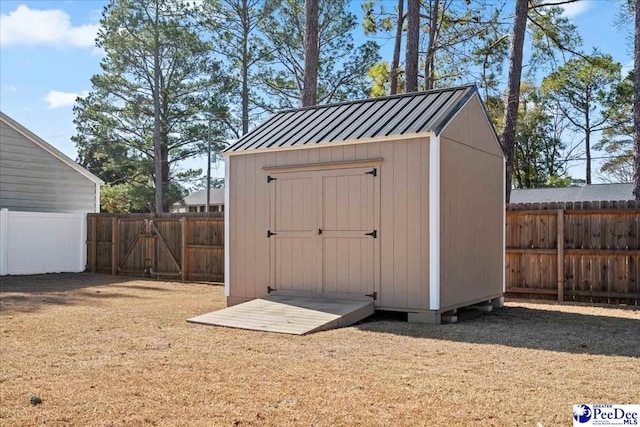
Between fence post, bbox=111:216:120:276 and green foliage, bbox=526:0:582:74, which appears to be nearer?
green foliage, bbox=526:0:582:74

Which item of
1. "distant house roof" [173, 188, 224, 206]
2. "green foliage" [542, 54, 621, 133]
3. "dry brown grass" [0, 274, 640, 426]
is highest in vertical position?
"green foliage" [542, 54, 621, 133]

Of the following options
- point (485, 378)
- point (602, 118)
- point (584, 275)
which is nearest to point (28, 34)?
point (584, 275)

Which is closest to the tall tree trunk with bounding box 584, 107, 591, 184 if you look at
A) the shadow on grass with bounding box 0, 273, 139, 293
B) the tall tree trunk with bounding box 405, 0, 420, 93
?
the tall tree trunk with bounding box 405, 0, 420, 93

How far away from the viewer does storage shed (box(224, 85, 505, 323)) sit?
729 cm

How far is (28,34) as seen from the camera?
19.2 m

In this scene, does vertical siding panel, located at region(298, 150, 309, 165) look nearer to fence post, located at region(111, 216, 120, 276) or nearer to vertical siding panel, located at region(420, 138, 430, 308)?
vertical siding panel, located at region(420, 138, 430, 308)

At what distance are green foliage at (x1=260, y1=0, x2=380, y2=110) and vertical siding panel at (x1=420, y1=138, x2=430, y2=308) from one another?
1576 centimetres

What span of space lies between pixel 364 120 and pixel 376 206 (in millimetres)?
1380

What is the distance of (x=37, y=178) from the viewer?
15750mm

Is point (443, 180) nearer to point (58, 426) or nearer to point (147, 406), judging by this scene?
point (147, 406)

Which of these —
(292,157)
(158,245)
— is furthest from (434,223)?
(158,245)

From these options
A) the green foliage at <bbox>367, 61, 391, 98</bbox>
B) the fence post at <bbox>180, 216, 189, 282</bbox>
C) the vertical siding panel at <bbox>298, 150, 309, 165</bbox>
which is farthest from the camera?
the green foliage at <bbox>367, 61, 391, 98</bbox>

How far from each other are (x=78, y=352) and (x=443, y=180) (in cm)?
453

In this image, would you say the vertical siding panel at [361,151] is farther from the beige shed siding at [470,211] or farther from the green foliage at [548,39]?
the green foliage at [548,39]
